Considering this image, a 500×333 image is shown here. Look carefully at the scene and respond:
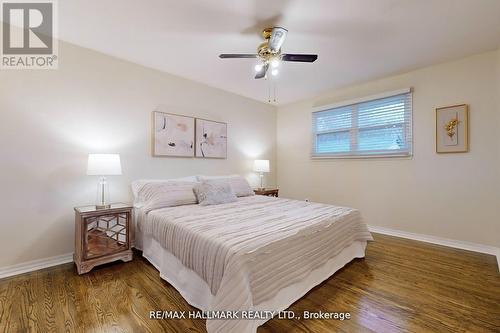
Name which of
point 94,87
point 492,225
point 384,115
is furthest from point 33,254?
point 492,225

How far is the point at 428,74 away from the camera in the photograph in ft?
10.4

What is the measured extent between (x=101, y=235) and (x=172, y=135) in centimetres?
161

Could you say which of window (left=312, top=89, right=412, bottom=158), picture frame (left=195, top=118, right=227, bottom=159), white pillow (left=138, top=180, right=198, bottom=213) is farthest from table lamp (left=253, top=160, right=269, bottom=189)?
white pillow (left=138, top=180, right=198, bottom=213)

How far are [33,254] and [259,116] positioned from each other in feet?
13.2

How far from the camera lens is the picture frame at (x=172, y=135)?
3184mm

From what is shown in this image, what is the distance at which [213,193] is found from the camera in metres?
2.88

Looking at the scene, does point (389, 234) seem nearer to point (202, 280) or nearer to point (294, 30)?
→ point (202, 280)

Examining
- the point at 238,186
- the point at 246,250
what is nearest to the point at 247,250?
the point at 246,250

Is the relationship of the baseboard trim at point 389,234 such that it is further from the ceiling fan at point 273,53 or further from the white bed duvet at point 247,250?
the ceiling fan at point 273,53

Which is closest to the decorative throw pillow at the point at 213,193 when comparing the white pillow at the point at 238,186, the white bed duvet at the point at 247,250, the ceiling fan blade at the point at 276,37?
the white bed duvet at the point at 247,250

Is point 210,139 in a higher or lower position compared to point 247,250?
higher

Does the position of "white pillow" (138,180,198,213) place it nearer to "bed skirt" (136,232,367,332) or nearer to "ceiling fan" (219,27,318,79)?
"bed skirt" (136,232,367,332)

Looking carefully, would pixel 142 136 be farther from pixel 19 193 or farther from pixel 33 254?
pixel 33 254

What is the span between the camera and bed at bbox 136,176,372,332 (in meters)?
1.37
